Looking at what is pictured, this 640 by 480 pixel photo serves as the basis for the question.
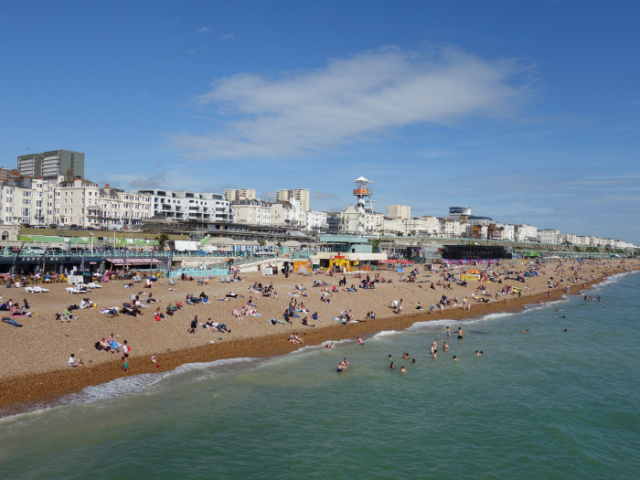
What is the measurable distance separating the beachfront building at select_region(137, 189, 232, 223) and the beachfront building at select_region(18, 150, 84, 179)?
281 ft

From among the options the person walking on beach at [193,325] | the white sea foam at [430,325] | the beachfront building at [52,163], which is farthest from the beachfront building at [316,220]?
the person walking on beach at [193,325]

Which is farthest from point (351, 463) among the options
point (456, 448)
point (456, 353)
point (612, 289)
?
point (612, 289)

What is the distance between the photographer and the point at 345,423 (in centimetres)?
1622

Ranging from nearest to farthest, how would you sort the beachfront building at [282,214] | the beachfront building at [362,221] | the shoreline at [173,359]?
the shoreline at [173,359] → the beachfront building at [282,214] → the beachfront building at [362,221]

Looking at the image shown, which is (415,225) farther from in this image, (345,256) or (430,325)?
(430,325)

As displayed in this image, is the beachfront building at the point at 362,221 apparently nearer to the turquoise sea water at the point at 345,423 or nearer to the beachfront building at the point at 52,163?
the beachfront building at the point at 52,163

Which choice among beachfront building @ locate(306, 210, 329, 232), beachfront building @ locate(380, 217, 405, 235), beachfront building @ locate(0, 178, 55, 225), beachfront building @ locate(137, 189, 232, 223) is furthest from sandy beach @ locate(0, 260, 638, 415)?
beachfront building @ locate(380, 217, 405, 235)

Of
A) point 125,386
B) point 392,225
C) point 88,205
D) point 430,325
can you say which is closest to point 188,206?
point 88,205

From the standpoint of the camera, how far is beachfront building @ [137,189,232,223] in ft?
306

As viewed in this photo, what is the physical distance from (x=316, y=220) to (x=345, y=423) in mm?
139681

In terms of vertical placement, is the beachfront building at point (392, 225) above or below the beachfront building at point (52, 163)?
below

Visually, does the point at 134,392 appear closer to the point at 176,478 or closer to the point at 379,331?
the point at 176,478

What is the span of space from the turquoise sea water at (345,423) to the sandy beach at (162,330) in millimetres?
1147

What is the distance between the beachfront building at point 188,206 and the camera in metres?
93.2
